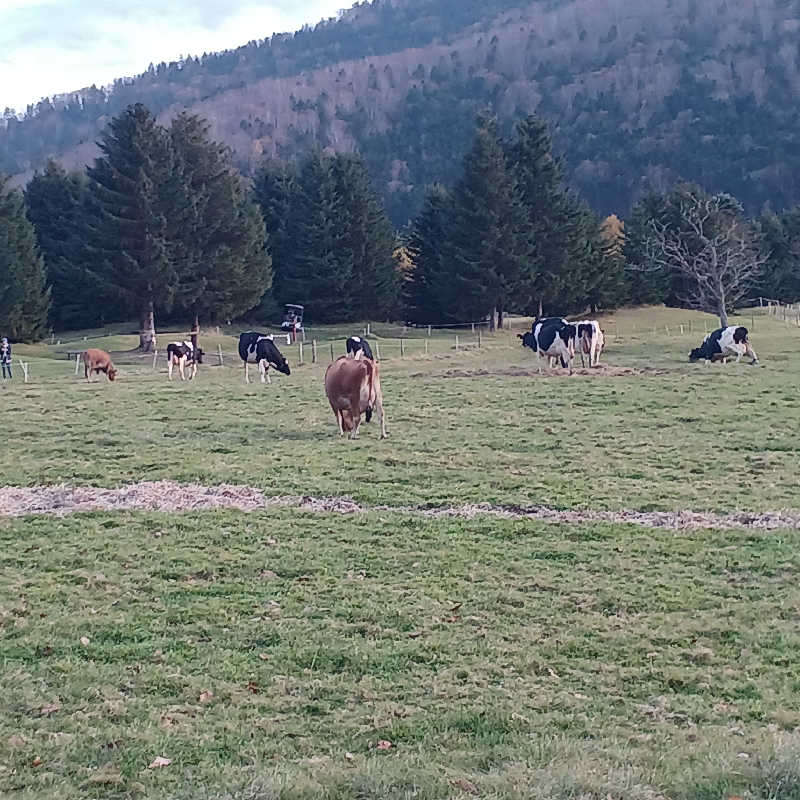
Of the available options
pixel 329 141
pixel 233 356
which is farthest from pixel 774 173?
pixel 233 356

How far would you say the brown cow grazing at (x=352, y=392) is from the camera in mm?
17438

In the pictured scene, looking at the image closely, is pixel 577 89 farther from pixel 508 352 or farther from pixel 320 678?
pixel 320 678

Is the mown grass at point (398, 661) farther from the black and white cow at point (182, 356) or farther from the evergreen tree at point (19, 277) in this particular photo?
the evergreen tree at point (19, 277)

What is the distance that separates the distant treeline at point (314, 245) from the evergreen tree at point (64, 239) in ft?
0.43

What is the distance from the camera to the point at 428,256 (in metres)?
60.2

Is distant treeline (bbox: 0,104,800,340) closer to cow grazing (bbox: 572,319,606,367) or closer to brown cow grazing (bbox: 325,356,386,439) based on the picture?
cow grazing (bbox: 572,319,606,367)

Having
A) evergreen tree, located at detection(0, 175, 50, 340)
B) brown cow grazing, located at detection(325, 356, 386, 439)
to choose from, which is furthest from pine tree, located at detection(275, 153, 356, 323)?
brown cow grazing, located at detection(325, 356, 386, 439)

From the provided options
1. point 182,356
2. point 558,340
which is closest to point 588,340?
point 558,340

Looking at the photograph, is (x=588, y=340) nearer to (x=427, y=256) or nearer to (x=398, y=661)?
(x=398, y=661)

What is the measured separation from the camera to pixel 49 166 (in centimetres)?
6488

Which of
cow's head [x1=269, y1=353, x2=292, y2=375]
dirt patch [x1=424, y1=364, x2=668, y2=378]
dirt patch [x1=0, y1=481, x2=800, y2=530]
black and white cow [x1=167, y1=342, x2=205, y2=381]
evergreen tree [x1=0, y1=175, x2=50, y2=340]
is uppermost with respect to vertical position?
evergreen tree [x1=0, y1=175, x2=50, y2=340]

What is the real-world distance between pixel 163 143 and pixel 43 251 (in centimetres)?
1424

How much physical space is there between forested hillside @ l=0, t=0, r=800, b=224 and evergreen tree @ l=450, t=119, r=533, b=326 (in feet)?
159

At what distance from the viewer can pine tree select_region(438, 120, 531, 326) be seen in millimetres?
53438
